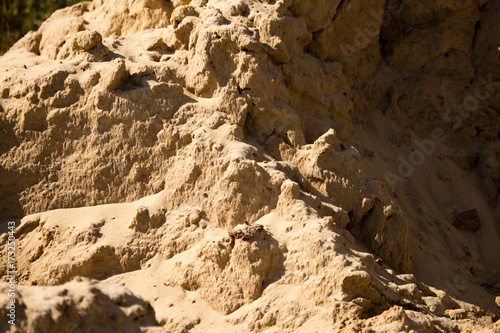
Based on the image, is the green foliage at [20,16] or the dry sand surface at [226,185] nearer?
the dry sand surface at [226,185]

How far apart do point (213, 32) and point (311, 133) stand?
63.6 inches

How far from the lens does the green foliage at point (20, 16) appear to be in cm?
1619

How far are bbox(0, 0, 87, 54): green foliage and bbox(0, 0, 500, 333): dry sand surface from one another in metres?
8.87

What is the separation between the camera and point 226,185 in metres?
5.86

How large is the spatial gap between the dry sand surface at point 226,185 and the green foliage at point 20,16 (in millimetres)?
8869

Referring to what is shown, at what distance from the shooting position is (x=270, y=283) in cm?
522

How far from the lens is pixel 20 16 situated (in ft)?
55.2

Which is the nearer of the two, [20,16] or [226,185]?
A: [226,185]

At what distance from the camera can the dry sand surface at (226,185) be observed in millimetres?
5156

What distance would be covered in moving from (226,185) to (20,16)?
1334 centimetres

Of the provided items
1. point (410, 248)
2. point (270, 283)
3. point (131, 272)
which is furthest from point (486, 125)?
point (131, 272)

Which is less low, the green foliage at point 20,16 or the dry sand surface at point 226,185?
the dry sand surface at point 226,185

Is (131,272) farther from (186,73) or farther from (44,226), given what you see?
(186,73)

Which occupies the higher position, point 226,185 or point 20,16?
point 226,185
